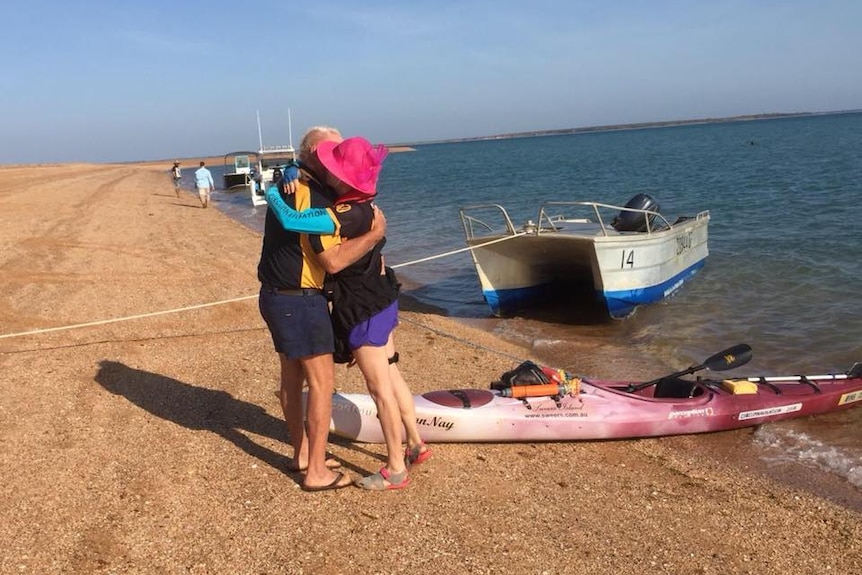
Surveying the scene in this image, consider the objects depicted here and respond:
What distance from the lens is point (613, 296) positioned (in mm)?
9492

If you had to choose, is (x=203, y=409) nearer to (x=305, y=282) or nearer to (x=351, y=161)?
(x=305, y=282)

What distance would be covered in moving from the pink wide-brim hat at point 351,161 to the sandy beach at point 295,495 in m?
1.93

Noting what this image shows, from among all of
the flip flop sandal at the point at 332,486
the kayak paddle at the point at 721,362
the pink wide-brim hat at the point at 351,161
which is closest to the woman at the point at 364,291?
the pink wide-brim hat at the point at 351,161

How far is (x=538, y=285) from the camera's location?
10.7m

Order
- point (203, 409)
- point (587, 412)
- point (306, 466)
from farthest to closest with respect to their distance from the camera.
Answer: point (203, 409)
point (587, 412)
point (306, 466)

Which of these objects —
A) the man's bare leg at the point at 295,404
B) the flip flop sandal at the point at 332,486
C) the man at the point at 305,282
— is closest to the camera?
the man at the point at 305,282

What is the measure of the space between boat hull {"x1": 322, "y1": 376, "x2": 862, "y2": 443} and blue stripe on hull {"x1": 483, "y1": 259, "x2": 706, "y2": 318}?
3.77 m

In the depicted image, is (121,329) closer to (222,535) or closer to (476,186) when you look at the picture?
(222,535)

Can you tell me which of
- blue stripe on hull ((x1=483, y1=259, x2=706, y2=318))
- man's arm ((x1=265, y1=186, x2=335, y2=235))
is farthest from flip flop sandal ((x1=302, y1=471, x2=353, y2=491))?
blue stripe on hull ((x1=483, y1=259, x2=706, y2=318))

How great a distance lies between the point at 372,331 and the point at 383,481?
104 cm

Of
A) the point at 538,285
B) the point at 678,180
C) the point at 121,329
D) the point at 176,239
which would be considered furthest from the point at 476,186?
the point at 121,329

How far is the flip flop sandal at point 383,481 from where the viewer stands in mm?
4090

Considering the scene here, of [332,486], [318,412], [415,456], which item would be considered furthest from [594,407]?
[318,412]

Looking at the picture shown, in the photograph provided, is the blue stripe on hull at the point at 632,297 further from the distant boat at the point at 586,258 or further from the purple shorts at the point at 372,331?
the purple shorts at the point at 372,331
